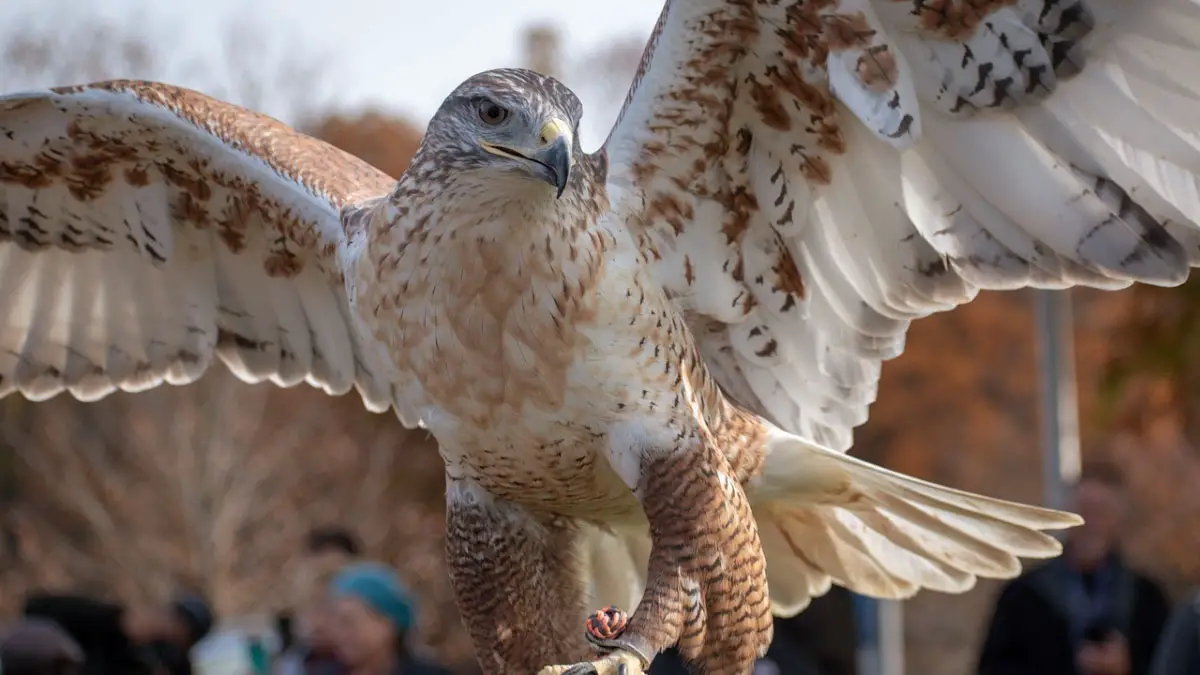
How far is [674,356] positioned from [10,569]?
18.3m

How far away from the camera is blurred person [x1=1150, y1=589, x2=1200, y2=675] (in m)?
5.08

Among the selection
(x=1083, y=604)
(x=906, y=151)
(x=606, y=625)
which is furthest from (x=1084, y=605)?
(x=606, y=625)

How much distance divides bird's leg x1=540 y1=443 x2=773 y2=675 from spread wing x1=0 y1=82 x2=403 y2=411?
122cm

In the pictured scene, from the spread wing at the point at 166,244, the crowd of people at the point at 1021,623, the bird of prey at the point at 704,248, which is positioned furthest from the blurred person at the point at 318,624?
the bird of prey at the point at 704,248

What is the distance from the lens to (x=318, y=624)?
6312 millimetres

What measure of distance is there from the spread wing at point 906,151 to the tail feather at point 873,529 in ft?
1.57

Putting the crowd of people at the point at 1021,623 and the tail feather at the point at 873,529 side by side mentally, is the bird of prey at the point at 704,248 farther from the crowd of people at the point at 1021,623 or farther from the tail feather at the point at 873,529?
the crowd of people at the point at 1021,623

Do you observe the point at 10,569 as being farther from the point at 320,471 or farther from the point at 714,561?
the point at 714,561

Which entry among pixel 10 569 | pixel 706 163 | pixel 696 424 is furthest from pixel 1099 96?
pixel 10 569

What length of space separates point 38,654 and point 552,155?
113 inches

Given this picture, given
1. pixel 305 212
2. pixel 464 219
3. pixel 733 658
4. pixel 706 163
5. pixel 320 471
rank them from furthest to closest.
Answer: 1. pixel 320 471
2. pixel 305 212
3. pixel 706 163
4. pixel 733 658
5. pixel 464 219

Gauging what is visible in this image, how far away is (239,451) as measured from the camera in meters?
20.6

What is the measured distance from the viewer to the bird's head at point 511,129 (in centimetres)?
345

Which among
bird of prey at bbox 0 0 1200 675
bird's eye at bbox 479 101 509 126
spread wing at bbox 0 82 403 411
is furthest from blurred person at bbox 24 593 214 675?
bird's eye at bbox 479 101 509 126
